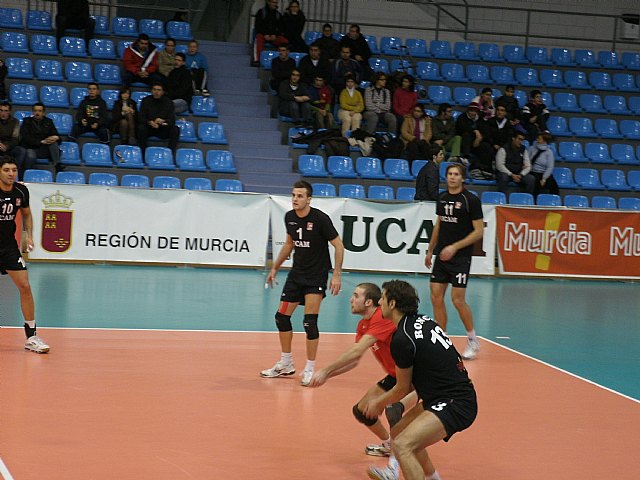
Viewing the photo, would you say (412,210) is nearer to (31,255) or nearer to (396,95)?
(396,95)

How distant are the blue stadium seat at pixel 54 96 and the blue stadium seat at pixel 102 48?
160 centimetres

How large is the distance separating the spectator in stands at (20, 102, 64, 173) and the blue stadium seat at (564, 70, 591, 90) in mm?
13847

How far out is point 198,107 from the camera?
69.9 ft

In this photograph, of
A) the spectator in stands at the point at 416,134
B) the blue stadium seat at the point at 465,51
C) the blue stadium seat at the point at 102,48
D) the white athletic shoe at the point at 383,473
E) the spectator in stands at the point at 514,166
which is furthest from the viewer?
the blue stadium seat at the point at 465,51

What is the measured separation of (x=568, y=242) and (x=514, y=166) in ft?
8.87

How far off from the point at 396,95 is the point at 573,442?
1474cm

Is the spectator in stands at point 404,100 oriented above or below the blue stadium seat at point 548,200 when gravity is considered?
above

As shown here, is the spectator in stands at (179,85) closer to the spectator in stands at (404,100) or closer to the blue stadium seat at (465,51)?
the spectator in stands at (404,100)

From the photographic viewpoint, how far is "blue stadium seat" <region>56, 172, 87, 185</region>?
17906mm

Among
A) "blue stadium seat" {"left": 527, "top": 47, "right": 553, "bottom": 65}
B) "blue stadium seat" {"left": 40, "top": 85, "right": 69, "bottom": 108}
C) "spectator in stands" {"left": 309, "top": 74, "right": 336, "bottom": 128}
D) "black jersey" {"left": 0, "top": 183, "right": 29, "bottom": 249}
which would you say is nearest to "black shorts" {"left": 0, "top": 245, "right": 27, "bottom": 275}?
"black jersey" {"left": 0, "top": 183, "right": 29, "bottom": 249}

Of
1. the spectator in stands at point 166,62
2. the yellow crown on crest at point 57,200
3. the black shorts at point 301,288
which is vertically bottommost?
the black shorts at point 301,288

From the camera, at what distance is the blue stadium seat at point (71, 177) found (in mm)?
17906

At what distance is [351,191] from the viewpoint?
19375mm

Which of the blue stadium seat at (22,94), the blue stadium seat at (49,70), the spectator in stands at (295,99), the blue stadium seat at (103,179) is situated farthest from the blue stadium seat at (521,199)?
the blue stadium seat at (22,94)
